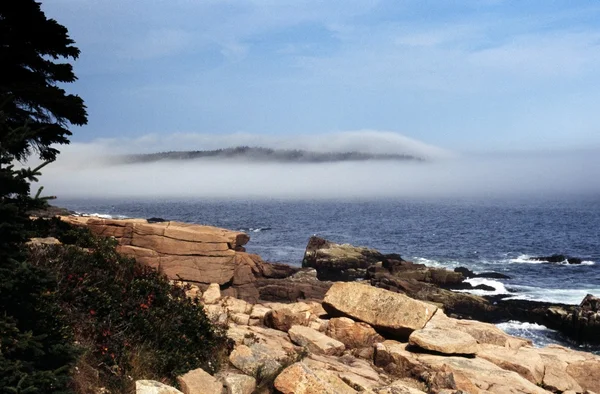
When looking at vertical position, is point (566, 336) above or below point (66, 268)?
below

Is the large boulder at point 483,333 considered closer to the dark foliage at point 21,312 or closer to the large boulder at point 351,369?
the large boulder at point 351,369

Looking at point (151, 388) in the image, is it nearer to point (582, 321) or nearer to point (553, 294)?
point (582, 321)

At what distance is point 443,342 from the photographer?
1561cm

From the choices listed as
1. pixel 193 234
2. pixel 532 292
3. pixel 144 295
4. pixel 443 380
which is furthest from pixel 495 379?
pixel 532 292

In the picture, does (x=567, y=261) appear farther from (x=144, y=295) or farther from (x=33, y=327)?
(x=33, y=327)

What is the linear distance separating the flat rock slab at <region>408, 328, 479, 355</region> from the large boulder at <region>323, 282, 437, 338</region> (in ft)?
2.13

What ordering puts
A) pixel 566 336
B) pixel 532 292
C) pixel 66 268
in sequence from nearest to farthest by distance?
pixel 66 268, pixel 566 336, pixel 532 292

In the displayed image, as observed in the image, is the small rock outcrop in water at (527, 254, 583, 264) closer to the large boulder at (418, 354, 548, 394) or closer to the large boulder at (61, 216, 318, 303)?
the large boulder at (61, 216, 318, 303)

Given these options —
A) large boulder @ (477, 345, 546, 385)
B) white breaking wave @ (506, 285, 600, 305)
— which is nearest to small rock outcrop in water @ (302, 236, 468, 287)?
white breaking wave @ (506, 285, 600, 305)

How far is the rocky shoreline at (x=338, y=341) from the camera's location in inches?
462

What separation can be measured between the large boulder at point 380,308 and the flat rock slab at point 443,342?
25.5 inches

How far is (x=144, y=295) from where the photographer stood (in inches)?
503

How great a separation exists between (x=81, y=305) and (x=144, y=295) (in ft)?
5.43

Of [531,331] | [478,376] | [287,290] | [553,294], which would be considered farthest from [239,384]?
[553,294]
